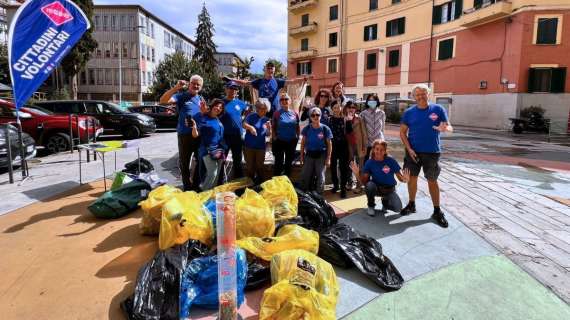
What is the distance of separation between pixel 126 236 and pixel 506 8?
24.6 metres

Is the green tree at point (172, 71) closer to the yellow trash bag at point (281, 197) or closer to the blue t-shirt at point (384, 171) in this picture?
the blue t-shirt at point (384, 171)

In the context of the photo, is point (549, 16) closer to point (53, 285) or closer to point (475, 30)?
point (475, 30)

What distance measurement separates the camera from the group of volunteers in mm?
4543

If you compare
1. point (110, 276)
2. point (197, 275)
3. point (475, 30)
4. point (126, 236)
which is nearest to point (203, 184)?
point (126, 236)

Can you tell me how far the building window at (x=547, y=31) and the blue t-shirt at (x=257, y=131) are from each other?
2243 cm

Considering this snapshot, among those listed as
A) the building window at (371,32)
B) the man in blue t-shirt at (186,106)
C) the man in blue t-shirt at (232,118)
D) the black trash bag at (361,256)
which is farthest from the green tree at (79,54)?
the black trash bag at (361,256)

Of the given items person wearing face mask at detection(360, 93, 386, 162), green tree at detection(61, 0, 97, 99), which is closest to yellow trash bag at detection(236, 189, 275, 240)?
person wearing face mask at detection(360, 93, 386, 162)

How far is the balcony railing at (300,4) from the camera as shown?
36.3m

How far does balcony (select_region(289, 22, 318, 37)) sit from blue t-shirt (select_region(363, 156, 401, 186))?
34.1m

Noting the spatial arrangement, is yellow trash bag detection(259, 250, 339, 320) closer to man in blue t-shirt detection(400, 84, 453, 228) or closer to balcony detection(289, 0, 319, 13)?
man in blue t-shirt detection(400, 84, 453, 228)

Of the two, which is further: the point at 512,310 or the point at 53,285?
the point at 53,285

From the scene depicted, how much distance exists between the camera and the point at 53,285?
310cm

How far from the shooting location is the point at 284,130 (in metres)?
5.26

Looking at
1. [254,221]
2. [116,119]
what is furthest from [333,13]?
[254,221]
